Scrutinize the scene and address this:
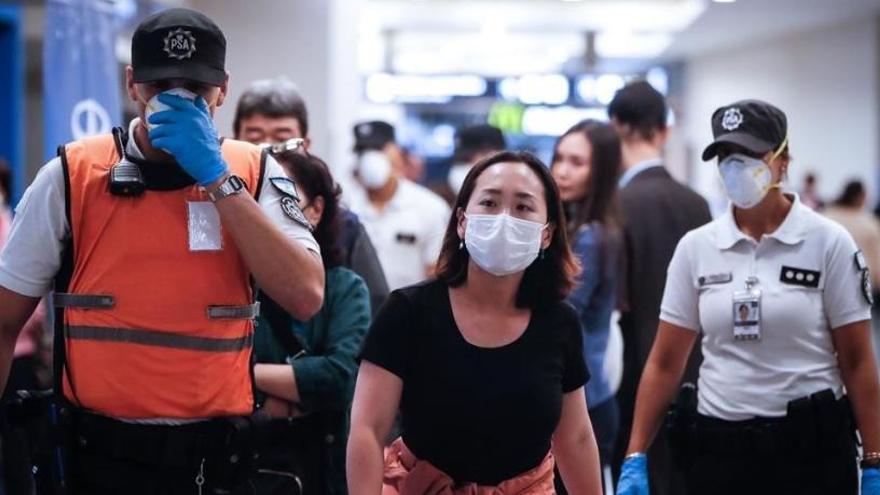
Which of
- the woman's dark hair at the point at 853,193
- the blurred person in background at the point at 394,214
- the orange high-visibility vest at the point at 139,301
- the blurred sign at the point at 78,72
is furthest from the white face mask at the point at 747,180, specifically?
the woman's dark hair at the point at 853,193

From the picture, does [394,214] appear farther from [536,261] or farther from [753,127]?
[536,261]

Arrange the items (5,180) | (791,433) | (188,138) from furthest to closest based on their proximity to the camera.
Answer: (5,180)
(791,433)
(188,138)

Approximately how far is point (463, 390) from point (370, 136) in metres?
4.17

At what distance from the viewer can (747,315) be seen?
3.58 m

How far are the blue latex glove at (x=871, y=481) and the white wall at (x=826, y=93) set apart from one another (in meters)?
13.0

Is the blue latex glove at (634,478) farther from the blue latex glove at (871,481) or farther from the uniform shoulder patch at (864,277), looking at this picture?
the uniform shoulder patch at (864,277)

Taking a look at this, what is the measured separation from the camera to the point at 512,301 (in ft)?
10.1

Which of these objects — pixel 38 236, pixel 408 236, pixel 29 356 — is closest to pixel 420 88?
pixel 408 236

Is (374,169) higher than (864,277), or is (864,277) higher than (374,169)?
(374,169)

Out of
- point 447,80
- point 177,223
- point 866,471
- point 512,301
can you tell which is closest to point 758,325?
point 866,471

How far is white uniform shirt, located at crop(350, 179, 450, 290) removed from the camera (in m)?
6.36

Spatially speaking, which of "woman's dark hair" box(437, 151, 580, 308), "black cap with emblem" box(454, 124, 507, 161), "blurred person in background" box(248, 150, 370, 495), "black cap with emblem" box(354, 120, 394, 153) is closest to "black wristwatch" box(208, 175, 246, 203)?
"woman's dark hair" box(437, 151, 580, 308)

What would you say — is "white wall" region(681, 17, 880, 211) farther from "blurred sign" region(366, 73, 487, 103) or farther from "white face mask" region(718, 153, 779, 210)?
"white face mask" region(718, 153, 779, 210)

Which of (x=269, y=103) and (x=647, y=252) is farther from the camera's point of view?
(x=647, y=252)
